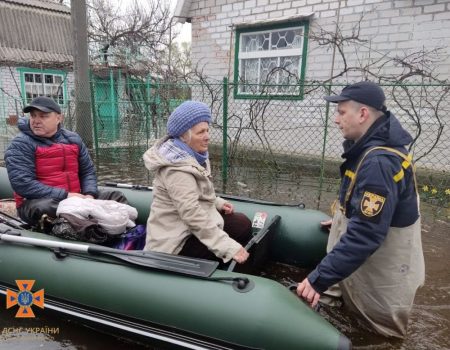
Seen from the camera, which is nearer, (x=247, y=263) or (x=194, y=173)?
(x=194, y=173)

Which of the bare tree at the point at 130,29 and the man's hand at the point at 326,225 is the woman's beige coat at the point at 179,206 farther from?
the bare tree at the point at 130,29

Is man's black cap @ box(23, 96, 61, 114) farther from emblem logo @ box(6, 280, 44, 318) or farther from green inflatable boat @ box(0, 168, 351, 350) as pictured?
emblem logo @ box(6, 280, 44, 318)

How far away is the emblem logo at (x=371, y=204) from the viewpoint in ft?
6.30

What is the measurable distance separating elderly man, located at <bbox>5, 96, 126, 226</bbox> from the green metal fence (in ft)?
8.82

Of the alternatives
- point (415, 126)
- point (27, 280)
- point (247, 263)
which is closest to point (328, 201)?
point (415, 126)

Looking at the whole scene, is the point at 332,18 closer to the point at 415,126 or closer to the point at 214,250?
the point at 415,126

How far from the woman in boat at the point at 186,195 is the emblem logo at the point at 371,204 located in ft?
2.44

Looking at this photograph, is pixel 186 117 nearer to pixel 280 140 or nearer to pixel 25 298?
pixel 25 298

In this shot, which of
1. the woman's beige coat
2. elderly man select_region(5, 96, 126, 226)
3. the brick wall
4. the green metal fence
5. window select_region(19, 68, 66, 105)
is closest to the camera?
the woman's beige coat

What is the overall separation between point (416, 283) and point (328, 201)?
331 cm

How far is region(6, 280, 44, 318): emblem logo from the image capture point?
7.93 ft

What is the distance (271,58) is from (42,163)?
5917 mm

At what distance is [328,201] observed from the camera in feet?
18.0

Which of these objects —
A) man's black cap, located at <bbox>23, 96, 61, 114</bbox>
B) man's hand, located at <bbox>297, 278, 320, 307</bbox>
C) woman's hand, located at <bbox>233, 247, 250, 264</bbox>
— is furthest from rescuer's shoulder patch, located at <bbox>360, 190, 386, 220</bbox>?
man's black cap, located at <bbox>23, 96, 61, 114</bbox>
